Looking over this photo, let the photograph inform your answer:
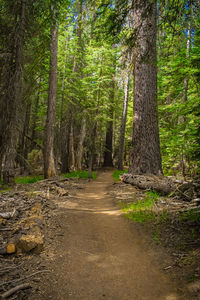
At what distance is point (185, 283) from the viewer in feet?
8.38

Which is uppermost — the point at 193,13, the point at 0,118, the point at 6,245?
the point at 193,13

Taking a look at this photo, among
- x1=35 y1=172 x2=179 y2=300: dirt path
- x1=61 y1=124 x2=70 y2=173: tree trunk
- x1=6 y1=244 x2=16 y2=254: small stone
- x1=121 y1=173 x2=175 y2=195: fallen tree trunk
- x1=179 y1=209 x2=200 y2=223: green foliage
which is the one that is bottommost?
x1=35 y1=172 x2=179 y2=300: dirt path

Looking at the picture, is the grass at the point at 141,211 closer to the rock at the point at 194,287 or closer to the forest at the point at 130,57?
the forest at the point at 130,57

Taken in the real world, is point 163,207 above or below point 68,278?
above

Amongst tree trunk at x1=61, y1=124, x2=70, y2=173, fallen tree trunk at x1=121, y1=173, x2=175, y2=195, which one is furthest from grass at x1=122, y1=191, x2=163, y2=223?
tree trunk at x1=61, y1=124, x2=70, y2=173

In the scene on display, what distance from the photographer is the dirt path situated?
2.50 meters

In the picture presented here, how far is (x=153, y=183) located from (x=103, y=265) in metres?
4.39

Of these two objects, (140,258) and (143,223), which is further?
(143,223)

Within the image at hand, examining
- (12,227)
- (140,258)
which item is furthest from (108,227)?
(12,227)

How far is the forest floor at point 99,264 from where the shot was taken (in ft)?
8.14

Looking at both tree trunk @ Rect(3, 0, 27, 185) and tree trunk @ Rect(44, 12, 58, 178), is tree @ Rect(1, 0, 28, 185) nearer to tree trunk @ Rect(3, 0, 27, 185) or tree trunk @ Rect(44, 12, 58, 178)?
tree trunk @ Rect(3, 0, 27, 185)

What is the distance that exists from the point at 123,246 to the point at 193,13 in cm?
519

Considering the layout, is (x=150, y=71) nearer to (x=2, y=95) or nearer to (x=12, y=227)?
(x=2, y=95)

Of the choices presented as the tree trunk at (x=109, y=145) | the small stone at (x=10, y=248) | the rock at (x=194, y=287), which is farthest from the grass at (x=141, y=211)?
the tree trunk at (x=109, y=145)
